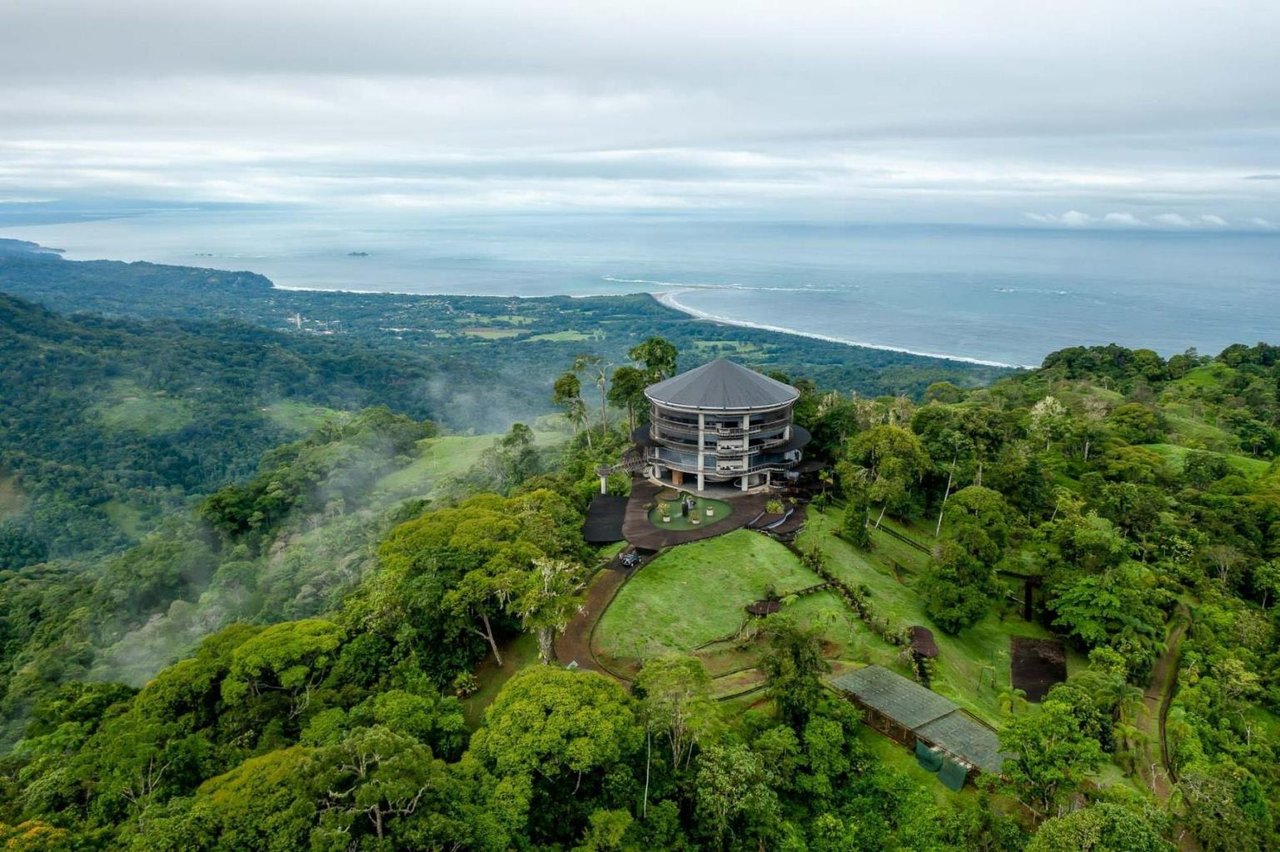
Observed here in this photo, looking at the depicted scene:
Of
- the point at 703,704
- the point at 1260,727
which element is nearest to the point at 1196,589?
the point at 1260,727

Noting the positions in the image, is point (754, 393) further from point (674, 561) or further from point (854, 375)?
point (854, 375)

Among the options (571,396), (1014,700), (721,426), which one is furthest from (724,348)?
(1014,700)

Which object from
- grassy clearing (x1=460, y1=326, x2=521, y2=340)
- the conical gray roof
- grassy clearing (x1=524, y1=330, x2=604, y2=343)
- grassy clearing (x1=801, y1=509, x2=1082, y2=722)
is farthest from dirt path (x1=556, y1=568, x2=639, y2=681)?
grassy clearing (x1=460, y1=326, x2=521, y2=340)

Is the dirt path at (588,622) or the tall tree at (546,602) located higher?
the tall tree at (546,602)

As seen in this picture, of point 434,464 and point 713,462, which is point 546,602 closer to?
point 713,462

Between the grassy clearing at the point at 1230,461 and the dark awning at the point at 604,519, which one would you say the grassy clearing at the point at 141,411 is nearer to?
the dark awning at the point at 604,519

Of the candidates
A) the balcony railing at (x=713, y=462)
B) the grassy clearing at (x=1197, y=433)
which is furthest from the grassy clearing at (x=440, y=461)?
the grassy clearing at (x=1197, y=433)
